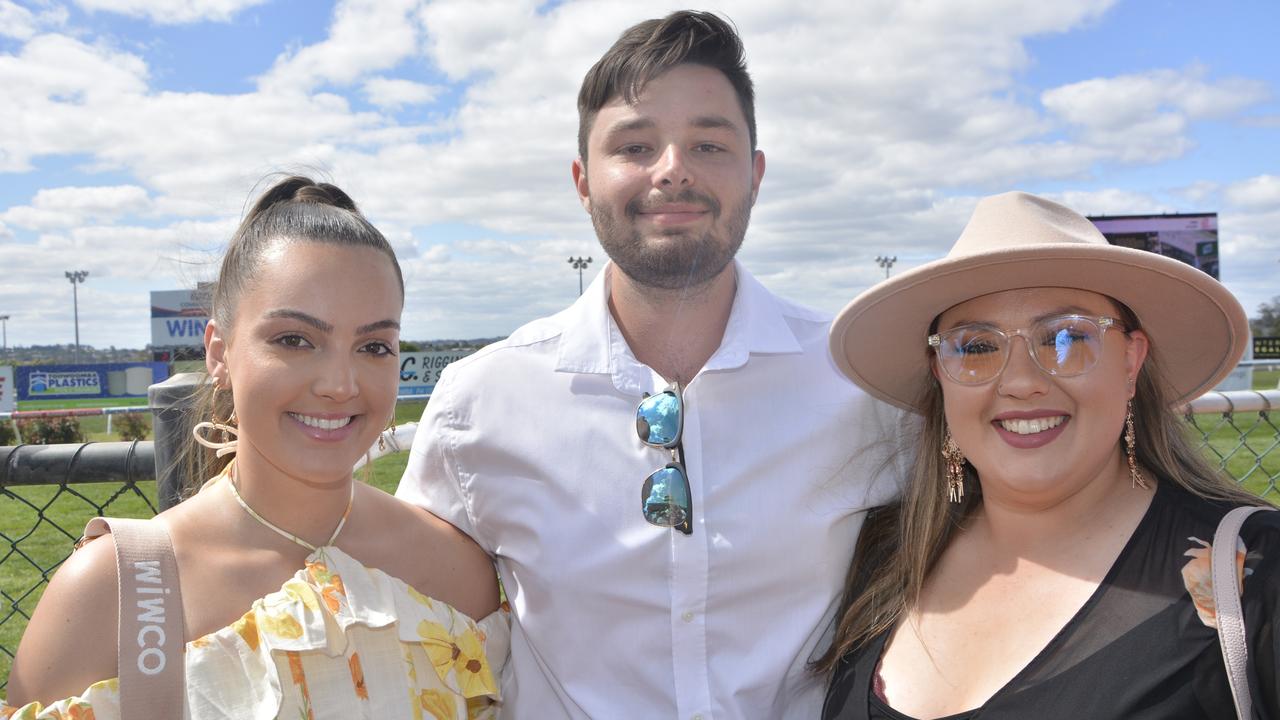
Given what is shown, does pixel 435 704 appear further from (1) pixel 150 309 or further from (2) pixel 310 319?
(1) pixel 150 309

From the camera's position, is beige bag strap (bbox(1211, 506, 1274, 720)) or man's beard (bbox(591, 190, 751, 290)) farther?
man's beard (bbox(591, 190, 751, 290))

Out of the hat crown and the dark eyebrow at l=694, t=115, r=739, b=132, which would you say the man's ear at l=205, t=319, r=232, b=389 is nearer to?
the dark eyebrow at l=694, t=115, r=739, b=132

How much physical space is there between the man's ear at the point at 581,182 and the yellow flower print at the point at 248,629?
1692 mm

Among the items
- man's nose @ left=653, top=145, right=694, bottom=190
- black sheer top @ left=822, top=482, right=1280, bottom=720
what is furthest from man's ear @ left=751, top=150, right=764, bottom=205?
black sheer top @ left=822, top=482, right=1280, bottom=720

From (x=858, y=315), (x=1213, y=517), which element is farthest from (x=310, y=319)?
(x=1213, y=517)

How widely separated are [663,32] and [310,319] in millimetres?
1534

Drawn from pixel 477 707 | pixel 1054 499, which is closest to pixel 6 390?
pixel 477 707

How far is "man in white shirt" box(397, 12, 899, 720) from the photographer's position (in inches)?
105

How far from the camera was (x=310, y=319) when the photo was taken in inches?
87.4

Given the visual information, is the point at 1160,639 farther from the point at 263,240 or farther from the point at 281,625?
the point at 263,240

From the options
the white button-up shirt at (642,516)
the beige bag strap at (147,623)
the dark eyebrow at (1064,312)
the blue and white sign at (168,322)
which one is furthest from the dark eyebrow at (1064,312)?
the blue and white sign at (168,322)

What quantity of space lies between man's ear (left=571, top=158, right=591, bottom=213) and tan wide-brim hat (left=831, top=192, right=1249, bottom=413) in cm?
106

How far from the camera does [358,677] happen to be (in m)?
2.16

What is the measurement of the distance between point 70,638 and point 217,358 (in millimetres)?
718
